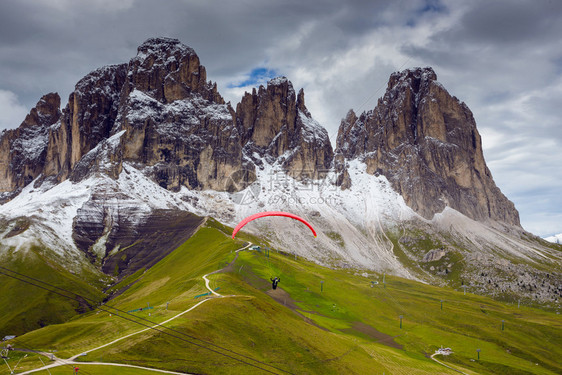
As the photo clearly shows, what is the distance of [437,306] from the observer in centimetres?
14712

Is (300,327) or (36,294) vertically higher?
(300,327)

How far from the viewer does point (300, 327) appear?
81.2 metres

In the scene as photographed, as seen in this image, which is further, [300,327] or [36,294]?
[36,294]

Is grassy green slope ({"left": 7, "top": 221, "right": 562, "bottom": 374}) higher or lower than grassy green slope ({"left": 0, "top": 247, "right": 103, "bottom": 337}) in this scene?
higher

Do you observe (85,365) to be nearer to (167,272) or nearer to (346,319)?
(346,319)

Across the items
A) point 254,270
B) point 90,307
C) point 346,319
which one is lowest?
point 90,307

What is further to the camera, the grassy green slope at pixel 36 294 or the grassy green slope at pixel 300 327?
the grassy green slope at pixel 36 294

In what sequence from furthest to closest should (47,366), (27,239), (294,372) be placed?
1. (27,239)
2. (294,372)
3. (47,366)

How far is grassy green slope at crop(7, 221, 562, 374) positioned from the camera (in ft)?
196

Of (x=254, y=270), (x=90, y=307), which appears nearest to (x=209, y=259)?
(x=254, y=270)

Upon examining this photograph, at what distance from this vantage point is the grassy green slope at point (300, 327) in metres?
59.8

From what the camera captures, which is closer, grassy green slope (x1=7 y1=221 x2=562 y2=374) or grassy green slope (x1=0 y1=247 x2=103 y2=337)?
grassy green slope (x1=7 y1=221 x2=562 y2=374)

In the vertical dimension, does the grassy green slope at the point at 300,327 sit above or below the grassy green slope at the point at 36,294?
above

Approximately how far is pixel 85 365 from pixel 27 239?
18022 centimetres
